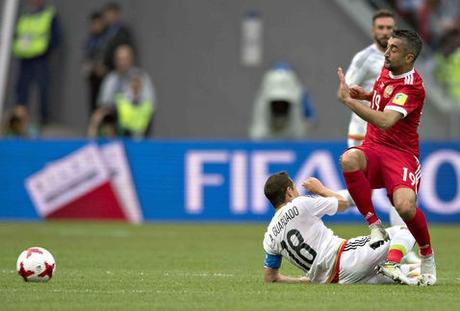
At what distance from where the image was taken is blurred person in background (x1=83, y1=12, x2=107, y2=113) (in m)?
22.9

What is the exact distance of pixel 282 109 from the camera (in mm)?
21656

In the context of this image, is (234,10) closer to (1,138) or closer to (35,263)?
(1,138)

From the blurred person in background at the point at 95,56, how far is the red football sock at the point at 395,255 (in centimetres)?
1225

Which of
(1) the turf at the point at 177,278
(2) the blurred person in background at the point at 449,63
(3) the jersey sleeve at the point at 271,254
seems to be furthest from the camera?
(2) the blurred person in background at the point at 449,63

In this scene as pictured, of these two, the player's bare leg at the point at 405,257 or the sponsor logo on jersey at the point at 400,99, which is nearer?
the sponsor logo on jersey at the point at 400,99

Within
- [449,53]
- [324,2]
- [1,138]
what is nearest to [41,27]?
[1,138]

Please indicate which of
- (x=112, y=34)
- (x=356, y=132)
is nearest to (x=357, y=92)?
(x=356, y=132)

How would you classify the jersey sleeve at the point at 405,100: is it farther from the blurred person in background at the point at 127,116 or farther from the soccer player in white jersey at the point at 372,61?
the blurred person in background at the point at 127,116

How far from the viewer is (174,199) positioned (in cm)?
1978

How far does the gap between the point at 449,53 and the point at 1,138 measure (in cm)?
754

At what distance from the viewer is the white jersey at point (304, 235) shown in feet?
33.9

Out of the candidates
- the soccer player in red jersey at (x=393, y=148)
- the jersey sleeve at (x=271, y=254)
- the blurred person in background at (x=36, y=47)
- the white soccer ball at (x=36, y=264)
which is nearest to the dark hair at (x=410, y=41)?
the soccer player in red jersey at (x=393, y=148)

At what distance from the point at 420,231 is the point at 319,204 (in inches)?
34.6

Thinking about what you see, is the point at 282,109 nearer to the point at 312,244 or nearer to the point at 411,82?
the point at 411,82
